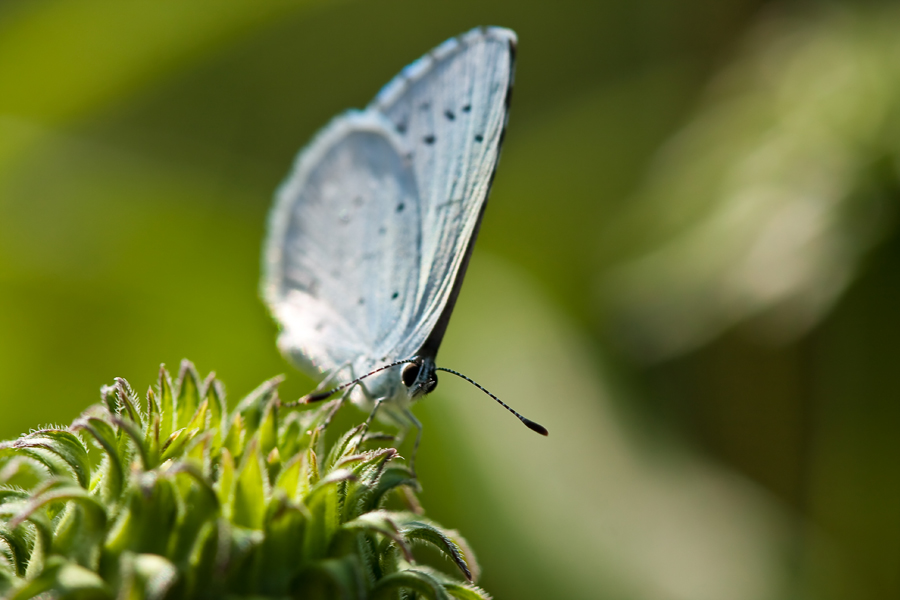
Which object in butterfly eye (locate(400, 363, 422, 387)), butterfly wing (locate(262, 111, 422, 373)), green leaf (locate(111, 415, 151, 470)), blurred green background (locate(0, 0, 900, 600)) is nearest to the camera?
green leaf (locate(111, 415, 151, 470))

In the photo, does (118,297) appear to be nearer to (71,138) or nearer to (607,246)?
(71,138)

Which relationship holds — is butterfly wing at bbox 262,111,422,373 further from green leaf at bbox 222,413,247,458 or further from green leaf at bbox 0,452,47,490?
green leaf at bbox 0,452,47,490

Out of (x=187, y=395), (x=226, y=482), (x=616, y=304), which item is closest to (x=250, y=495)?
(x=226, y=482)

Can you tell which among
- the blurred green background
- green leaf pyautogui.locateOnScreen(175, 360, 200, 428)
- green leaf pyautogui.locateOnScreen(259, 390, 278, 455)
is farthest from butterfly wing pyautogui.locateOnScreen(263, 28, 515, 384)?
the blurred green background

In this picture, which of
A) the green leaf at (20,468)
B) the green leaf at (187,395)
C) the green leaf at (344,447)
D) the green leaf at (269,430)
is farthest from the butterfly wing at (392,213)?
the green leaf at (20,468)

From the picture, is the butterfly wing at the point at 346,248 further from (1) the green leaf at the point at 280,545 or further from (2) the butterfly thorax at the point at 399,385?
(1) the green leaf at the point at 280,545

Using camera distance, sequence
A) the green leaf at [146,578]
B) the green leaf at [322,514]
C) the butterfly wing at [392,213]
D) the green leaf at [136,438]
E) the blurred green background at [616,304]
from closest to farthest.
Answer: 1. the green leaf at [146,578]
2. the green leaf at [136,438]
3. the green leaf at [322,514]
4. the butterfly wing at [392,213]
5. the blurred green background at [616,304]

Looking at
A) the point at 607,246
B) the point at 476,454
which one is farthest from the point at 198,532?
the point at 607,246
